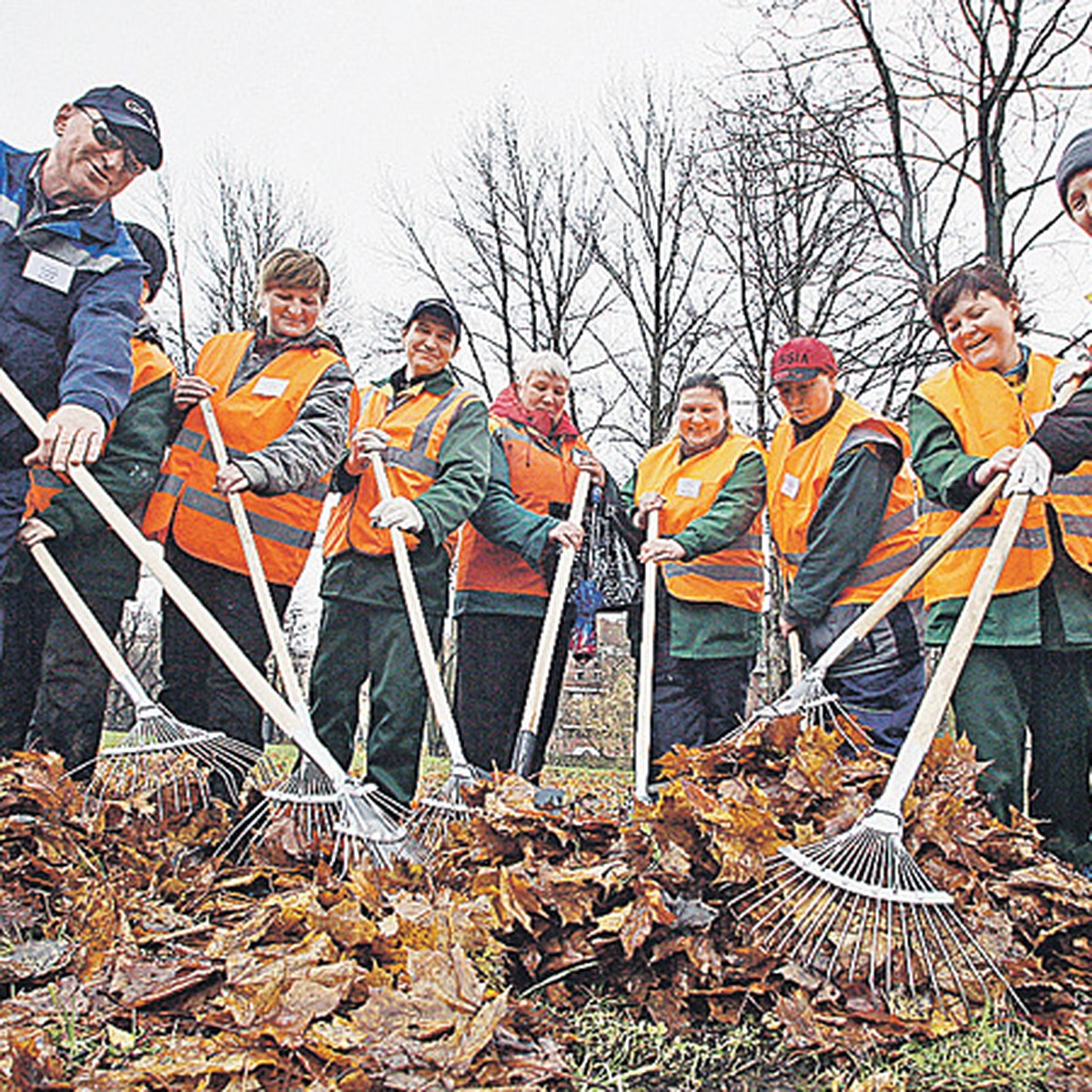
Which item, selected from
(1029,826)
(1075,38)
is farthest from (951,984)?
(1075,38)

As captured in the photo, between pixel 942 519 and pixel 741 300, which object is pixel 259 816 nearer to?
pixel 942 519

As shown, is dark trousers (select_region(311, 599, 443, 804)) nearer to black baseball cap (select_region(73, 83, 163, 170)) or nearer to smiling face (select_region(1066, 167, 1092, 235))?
black baseball cap (select_region(73, 83, 163, 170))

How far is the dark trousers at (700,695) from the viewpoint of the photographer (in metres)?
4.16

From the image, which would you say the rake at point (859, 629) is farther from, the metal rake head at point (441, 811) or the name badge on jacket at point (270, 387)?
the name badge on jacket at point (270, 387)

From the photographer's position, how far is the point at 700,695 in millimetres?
4203

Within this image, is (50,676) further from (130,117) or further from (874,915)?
(874,915)

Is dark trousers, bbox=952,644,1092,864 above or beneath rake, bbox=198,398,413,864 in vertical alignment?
above

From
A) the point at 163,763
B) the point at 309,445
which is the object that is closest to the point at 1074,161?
the point at 309,445

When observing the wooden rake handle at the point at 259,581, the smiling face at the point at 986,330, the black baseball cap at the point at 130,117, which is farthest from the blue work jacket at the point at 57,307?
the smiling face at the point at 986,330

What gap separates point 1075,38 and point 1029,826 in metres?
7.16

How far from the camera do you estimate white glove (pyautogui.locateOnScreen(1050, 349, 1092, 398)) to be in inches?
121

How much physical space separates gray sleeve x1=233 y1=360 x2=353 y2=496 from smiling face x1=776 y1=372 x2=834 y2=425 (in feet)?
5.81

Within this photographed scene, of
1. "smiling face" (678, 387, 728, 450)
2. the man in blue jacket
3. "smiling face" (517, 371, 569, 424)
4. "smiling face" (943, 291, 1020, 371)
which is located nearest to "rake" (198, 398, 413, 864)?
the man in blue jacket

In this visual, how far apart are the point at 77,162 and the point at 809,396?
2.80 meters
